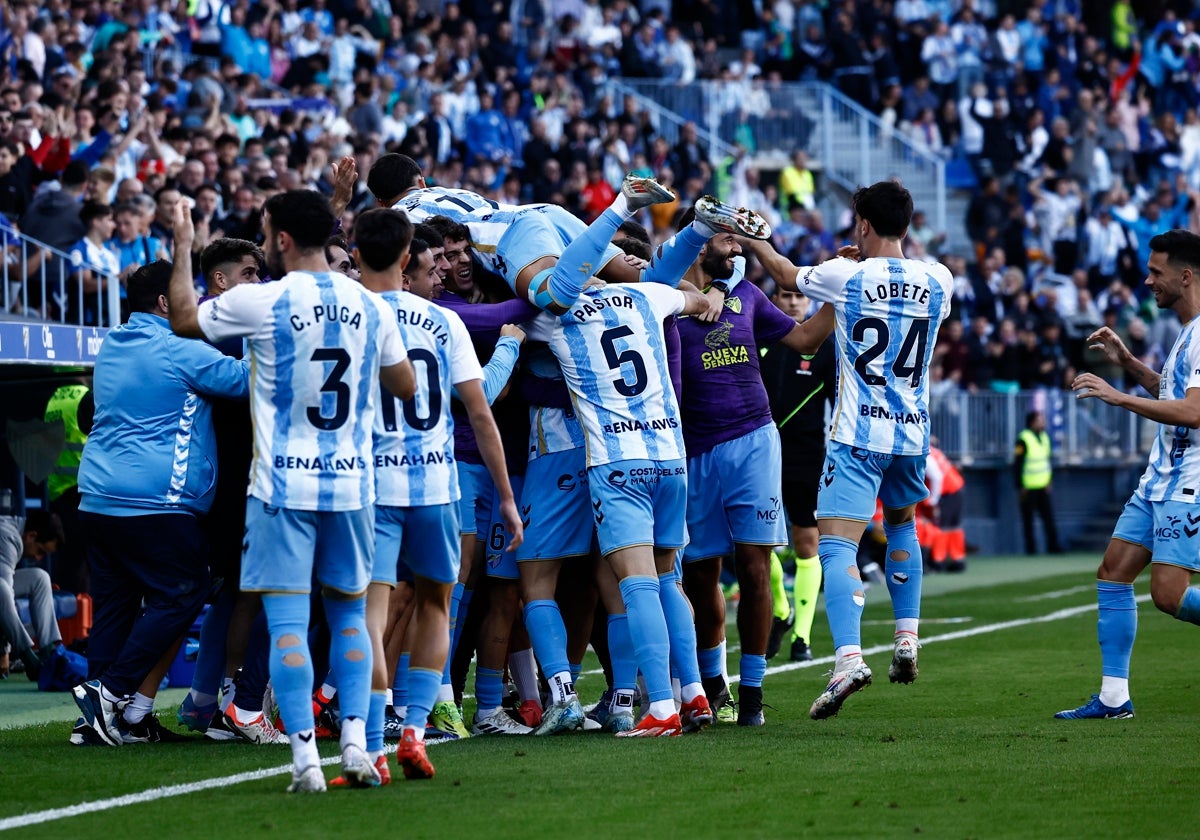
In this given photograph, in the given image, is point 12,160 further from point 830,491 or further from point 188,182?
point 830,491

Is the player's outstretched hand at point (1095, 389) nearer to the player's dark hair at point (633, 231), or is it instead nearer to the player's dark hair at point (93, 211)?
the player's dark hair at point (633, 231)

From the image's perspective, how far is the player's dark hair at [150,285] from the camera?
28.4 feet

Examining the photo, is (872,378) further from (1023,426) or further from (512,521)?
(1023,426)

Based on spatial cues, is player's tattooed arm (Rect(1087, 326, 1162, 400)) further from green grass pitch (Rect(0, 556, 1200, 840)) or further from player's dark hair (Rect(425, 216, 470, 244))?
player's dark hair (Rect(425, 216, 470, 244))

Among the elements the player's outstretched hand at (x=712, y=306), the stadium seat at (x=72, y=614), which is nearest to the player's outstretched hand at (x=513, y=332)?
the player's outstretched hand at (x=712, y=306)

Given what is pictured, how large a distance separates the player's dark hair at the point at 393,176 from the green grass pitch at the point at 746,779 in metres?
2.71

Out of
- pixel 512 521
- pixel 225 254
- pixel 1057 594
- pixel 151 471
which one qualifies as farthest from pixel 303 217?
pixel 1057 594

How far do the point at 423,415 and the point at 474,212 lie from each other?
2.08 meters

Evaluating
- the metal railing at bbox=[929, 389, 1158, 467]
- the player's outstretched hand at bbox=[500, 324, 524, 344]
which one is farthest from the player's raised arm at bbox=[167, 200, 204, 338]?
the metal railing at bbox=[929, 389, 1158, 467]

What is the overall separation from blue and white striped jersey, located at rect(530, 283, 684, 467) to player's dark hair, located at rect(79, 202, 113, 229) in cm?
672

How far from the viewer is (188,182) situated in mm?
16016

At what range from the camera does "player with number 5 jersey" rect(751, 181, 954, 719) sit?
8766mm

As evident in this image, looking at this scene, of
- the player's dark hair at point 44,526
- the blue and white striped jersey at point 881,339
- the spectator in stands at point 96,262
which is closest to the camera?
the blue and white striped jersey at point 881,339

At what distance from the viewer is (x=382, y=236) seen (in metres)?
7.06
